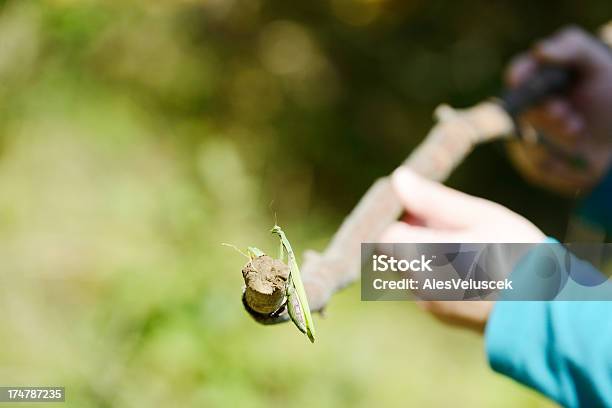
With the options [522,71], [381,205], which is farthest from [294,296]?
[522,71]

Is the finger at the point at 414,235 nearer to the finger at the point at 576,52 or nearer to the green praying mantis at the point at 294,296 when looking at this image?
the green praying mantis at the point at 294,296

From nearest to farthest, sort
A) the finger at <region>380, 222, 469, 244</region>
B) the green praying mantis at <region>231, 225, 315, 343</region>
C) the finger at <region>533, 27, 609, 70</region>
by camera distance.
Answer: the green praying mantis at <region>231, 225, 315, 343</region> → the finger at <region>380, 222, 469, 244</region> → the finger at <region>533, 27, 609, 70</region>

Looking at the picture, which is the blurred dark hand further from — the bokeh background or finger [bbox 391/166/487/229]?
the bokeh background

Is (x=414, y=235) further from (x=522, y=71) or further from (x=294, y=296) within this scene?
(x=522, y=71)

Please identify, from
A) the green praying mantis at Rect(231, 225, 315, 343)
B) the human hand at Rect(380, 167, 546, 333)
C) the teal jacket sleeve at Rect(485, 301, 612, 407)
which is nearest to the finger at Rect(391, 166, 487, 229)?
the human hand at Rect(380, 167, 546, 333)

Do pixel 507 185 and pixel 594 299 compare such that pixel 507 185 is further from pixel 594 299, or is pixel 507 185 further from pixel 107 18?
pixel 594 299
